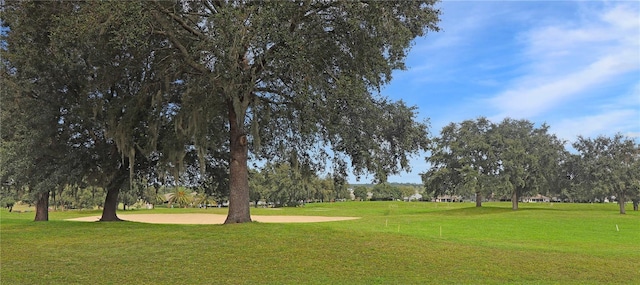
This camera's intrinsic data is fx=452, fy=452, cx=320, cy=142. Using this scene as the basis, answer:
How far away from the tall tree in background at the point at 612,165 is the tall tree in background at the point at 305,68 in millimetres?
37677

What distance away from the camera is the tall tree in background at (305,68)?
13086 mm

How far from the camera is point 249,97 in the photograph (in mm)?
15523

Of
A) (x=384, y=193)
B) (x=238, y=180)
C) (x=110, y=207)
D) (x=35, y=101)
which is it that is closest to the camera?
(x=238, y=180)

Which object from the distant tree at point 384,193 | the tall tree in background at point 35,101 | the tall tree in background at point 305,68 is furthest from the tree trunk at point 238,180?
the distant tree at point 384,193

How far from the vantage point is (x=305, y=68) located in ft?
44.1

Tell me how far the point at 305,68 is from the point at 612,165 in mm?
44554

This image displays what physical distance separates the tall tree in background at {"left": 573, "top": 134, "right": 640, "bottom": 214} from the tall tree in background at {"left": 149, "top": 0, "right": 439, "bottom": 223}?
37.7m

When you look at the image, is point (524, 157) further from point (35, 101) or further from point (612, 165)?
point (35, 101)

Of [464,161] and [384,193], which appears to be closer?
[464,161]

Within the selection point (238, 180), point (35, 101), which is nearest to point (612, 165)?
point (238, 180)

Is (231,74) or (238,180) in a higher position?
(231,74)

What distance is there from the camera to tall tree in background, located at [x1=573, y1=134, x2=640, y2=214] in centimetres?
4503

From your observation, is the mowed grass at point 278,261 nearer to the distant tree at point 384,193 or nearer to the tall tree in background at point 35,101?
the tall tree in background at point 35,101

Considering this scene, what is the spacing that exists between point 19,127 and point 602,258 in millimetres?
21731
